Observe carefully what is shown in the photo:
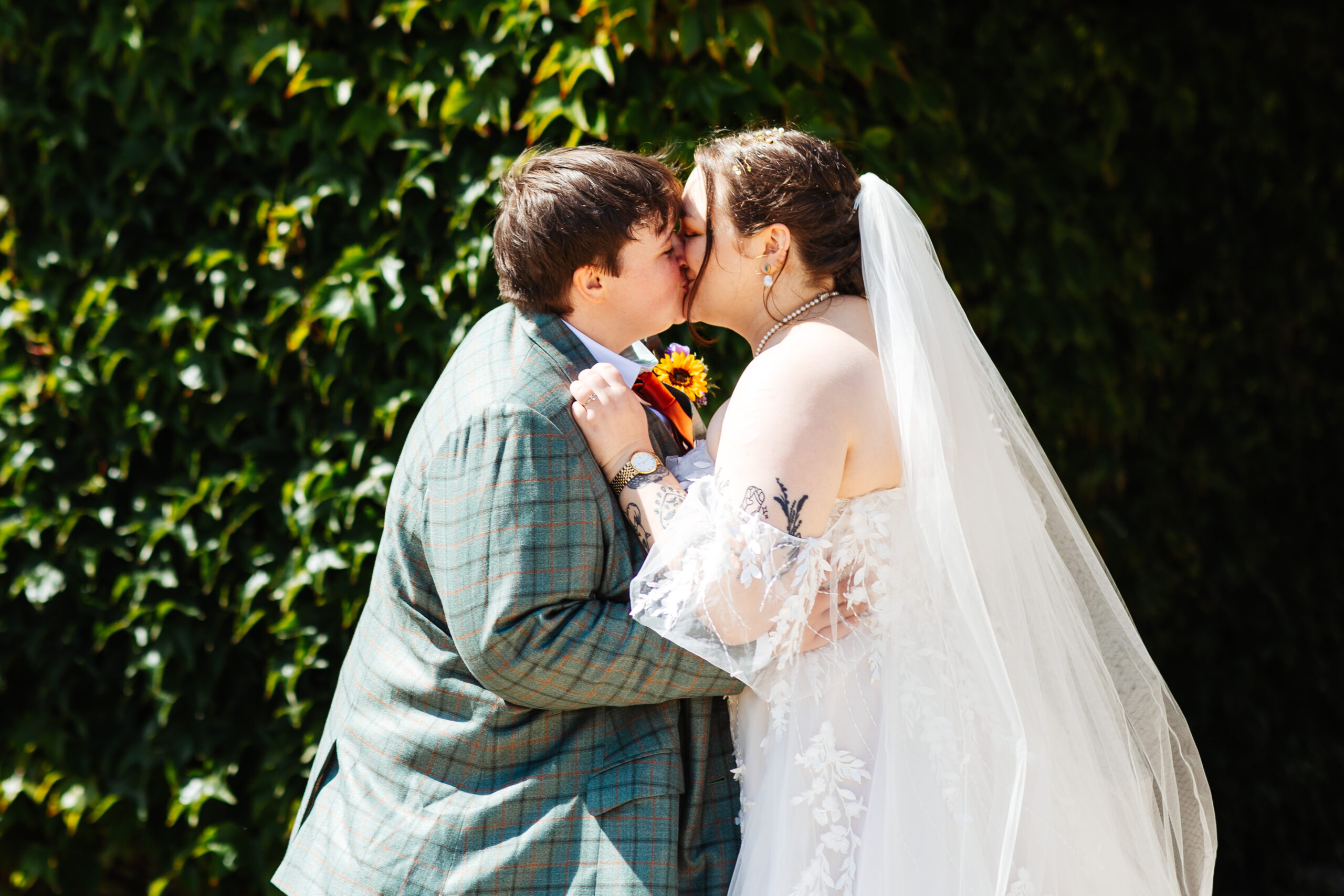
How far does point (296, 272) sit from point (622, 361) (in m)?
1.41

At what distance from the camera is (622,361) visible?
79.8 inches

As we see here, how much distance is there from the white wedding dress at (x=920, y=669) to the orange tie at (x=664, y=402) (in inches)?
7.1

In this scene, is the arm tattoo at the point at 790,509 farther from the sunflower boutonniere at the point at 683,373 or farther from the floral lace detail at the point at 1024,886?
the floral lace detail at the point at 1024,886

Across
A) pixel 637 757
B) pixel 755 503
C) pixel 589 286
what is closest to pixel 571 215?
pixel 589 286

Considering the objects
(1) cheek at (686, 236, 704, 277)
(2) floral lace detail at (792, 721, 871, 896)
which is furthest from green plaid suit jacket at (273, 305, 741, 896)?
(1) cheek at (686, 236, 704, 277)

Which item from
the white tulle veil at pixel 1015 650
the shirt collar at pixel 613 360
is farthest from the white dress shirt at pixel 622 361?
the white tulle veil at pixel 1015 650

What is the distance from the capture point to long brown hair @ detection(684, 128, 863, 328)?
74.5 inches

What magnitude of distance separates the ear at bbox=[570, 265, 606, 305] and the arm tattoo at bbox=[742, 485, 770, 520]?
0.49 metres

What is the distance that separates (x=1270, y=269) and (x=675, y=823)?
362 cm

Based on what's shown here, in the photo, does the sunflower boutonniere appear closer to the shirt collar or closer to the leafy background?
the shirt collar

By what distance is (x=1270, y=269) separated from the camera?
4168mm

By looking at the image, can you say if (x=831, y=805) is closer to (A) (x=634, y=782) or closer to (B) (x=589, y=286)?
(A) (x=634, y=782)

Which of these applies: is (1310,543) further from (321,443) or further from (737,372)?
(321,443)

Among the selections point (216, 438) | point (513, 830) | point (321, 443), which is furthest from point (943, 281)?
point (216, 438)
